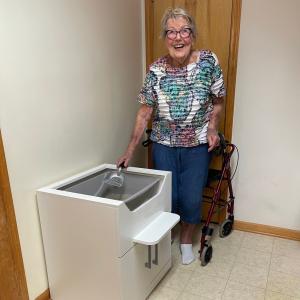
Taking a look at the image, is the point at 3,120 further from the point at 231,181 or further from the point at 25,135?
the point at 231,181

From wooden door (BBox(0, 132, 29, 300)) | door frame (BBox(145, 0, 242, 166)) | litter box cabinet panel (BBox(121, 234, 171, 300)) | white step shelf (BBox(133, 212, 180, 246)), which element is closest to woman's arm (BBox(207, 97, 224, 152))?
door frame (BBox(145, 0, 242, 166))

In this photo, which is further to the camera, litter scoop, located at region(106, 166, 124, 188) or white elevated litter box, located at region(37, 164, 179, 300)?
litter scoop, located at region(106, 166, 124, 188)

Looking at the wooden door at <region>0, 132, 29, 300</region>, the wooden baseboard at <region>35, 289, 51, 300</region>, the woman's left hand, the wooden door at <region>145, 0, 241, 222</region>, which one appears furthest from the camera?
the wooden door at <region>145, 0, 241, 222</region>

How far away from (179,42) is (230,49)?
0.56 m

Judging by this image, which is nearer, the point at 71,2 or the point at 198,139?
the point at 71,2

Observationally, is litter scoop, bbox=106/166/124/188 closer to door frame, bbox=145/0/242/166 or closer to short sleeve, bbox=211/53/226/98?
short sleeve, bbox=211/53/226/98

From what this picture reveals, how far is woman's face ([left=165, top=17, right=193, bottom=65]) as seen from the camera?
1791 mm

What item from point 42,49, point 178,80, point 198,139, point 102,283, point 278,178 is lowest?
point 102,283

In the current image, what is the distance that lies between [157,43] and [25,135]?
1414 millimetres

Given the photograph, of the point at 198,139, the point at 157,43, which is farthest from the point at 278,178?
the point at 157,43

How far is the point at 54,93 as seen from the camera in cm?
162

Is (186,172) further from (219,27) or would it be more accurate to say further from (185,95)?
(219,27)

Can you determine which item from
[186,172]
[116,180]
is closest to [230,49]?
[186,172]

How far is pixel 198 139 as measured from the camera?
6.42ft
